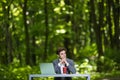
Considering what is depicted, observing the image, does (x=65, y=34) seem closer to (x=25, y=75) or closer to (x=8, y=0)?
(x=8, y=0)

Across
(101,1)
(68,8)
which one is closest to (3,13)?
(68,8)

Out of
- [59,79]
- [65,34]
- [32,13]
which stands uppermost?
[32,13]

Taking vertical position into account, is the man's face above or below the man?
above

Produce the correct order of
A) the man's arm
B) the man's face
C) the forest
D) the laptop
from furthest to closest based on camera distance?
the forest
the man's arm
the man's face
the laptop

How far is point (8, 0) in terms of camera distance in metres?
19.5

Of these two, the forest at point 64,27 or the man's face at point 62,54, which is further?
the forest at point 64,27

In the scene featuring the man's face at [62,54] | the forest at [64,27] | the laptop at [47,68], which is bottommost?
the laptop at [47,68]

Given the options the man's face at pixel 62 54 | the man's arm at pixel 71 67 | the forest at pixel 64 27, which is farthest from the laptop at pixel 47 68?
the forest at pixel 64 27

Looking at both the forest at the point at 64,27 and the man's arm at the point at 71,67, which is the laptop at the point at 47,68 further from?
the forest at the point at 64,27

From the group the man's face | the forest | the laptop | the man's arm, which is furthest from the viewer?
the forest

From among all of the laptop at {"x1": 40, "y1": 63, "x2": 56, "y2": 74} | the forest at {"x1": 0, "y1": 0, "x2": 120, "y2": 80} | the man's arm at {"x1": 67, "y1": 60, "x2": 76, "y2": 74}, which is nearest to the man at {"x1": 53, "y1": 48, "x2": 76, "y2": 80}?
the man's arm at {"x1": 67, "y1": 60, "x2": 76, "y2": 74}

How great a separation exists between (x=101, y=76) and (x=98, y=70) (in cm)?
297

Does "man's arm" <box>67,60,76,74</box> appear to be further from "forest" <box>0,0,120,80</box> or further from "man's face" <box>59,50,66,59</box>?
"forest" <box>0,0,120,80</box>

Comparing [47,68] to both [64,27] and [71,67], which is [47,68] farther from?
[64,27]
